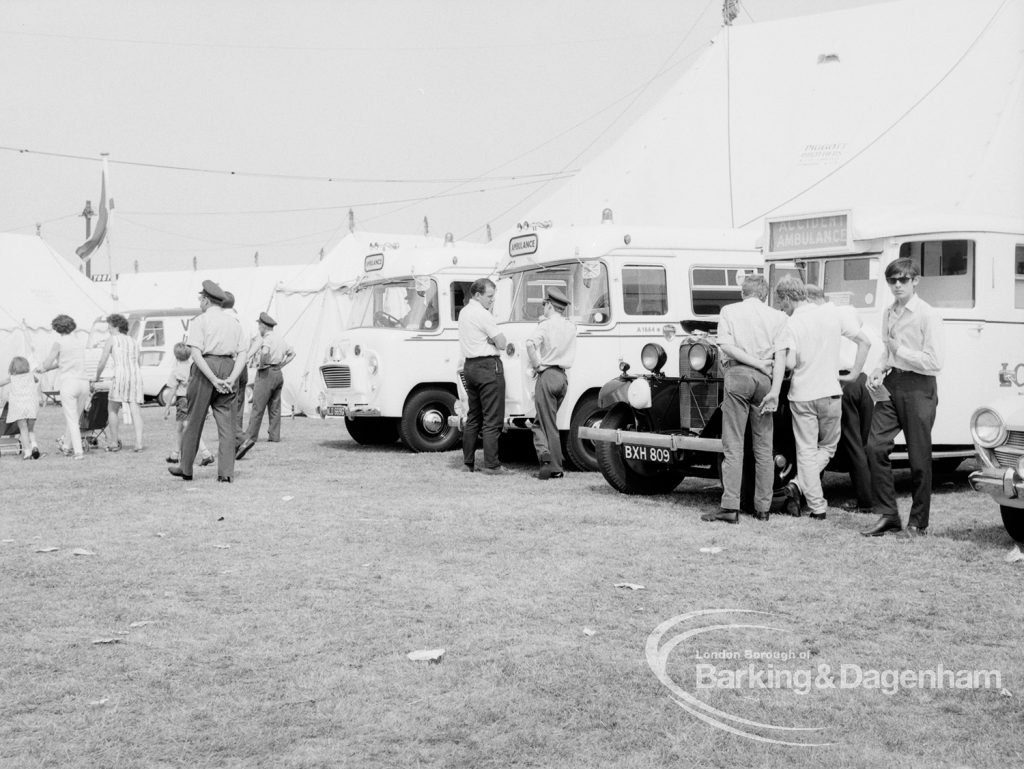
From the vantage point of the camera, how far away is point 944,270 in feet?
32.7

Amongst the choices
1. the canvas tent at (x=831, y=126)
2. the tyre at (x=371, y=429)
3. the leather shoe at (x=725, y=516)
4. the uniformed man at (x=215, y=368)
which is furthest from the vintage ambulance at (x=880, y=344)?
the canvas tent at (x=831, y=126)

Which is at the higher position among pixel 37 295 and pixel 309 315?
pixel 37 295

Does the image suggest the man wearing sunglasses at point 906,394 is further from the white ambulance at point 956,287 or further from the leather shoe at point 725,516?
the white ambulance at point 956,287

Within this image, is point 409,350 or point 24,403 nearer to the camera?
point 24,403

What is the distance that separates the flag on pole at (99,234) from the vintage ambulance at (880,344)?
24167mm

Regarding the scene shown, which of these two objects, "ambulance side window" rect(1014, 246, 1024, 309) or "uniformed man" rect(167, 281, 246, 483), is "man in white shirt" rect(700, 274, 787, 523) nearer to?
"ambulance side window" rect(1014, 246, 1024, 309)

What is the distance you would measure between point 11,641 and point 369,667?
1714mm

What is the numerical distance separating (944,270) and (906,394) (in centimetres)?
268

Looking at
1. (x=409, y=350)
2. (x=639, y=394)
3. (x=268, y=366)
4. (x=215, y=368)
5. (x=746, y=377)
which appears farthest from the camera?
(x=268, y=366)

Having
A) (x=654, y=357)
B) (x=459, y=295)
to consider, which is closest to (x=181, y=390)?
(x=459, y=295)

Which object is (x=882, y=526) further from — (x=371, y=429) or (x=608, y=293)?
(x=371, y=429)

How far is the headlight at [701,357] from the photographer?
9.41 m

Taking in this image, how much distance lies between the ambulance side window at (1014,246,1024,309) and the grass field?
5.74 ft

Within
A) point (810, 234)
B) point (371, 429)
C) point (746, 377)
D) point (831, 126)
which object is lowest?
point (371, 429)
